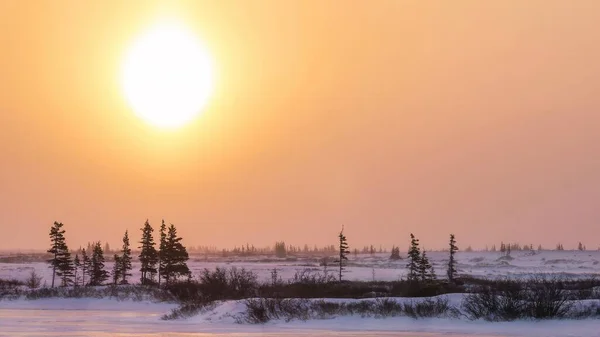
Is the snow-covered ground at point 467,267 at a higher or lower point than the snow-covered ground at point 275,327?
higher

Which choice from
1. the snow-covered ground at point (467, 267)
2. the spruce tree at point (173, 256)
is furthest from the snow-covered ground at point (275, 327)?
the snow-covered ground at point (467, 267)

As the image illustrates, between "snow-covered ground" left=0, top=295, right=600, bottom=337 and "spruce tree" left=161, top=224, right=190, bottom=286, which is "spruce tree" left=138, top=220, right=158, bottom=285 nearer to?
"spruce tree" left=161, top=224, right=190, bottom=286

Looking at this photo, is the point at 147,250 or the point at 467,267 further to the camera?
the point at 467,267

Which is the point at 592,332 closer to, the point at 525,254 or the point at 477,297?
the point at 477,297

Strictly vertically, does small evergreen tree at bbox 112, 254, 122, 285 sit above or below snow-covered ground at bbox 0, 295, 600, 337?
above

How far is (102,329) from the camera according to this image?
39.5 metres

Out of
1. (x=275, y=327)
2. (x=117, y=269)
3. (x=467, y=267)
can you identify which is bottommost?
(x=275, y=327)

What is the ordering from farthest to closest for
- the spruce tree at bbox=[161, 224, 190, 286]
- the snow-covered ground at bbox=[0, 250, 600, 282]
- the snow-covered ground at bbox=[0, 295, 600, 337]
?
the snow-covered ground at bbox=[0, 250, 600, 282] → the spruce tree at bbox=[161, 224, 190, 286] → the snow-covered ground at bbox=[0, 295, 600, 337]

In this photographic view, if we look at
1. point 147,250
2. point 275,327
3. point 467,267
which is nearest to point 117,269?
point 147,250

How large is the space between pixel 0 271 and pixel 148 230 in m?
52.8

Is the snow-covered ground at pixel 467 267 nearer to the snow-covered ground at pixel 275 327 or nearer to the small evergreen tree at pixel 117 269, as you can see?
the small evergreen tree at pixel 117 269

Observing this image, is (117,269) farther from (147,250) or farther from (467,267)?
(467,267)

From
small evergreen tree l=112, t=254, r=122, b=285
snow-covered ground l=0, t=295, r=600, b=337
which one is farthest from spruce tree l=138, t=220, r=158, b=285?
snow-covered ground l=0, t=295, r=600, b=337

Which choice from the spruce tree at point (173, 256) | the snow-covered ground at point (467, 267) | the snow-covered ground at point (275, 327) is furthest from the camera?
the snow-covered ground at point (467, 267)
